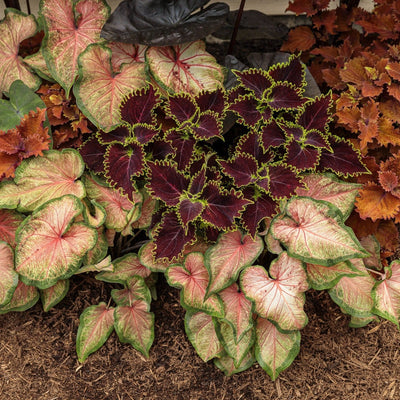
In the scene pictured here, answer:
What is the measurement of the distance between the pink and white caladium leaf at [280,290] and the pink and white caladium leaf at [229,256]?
0.11 feet

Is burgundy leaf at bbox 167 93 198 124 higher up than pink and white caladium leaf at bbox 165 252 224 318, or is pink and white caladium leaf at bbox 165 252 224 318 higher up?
burgundy leaf at bbox 167 93 198 124

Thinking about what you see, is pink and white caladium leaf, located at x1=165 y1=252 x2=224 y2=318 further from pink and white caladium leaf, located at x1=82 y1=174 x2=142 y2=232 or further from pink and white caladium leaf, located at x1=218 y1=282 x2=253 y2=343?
pink and white caladium leaf, located at x1=82 y1=174 x2=142 y2=232

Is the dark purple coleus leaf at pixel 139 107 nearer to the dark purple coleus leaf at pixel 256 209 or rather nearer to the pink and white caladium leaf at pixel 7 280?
the dark purple coleus leaf at pixel 256 209

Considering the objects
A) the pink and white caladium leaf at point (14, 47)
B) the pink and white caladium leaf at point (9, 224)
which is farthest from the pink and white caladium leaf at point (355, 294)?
the pink and white caladium leaf at point (14, 47)

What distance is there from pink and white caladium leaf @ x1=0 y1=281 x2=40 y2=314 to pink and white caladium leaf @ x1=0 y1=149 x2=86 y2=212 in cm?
24

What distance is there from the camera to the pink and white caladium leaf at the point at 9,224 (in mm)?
1433

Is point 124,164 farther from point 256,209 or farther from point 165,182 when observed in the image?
point 256,209

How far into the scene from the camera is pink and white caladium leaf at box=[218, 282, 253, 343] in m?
1.36

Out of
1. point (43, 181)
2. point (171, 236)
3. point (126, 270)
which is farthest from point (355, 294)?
point (43, 181)

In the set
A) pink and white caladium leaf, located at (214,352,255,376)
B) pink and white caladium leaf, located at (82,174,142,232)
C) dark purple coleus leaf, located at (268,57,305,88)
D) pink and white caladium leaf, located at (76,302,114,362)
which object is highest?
dark purple coleus leaf, located at (268,57,305,88)

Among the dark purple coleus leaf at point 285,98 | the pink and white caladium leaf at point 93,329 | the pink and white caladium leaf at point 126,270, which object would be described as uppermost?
the dark purple coleus leaf at point 285,98

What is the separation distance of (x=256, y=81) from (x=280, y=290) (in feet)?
2.06

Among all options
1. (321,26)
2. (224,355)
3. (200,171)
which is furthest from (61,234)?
(321,26)

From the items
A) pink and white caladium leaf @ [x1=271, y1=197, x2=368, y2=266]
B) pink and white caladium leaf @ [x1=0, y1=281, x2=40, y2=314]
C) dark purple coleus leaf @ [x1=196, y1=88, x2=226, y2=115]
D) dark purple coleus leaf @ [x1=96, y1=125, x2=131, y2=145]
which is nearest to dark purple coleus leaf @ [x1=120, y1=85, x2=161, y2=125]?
dark purple coleus leaf @ [x1=96, y1=125, x2=131, y2=145]
